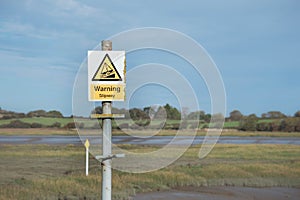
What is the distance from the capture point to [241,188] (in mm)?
15344

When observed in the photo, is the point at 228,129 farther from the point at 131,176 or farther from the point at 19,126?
the point at 131,176

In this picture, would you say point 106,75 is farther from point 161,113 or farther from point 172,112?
point 172,112

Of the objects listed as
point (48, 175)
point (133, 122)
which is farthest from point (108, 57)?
point (48, 175)

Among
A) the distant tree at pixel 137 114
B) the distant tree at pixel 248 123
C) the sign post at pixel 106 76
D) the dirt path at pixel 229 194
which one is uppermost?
the distant tree at pixel 248 123

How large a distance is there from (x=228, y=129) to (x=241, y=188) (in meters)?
77.0

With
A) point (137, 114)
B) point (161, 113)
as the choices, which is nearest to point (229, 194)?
point (161, 113)

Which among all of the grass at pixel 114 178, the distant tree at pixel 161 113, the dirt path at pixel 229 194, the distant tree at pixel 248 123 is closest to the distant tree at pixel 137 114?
the distant tree at pixel 161 113

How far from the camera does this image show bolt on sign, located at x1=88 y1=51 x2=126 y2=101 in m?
6.27

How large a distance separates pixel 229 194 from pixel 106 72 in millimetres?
8994

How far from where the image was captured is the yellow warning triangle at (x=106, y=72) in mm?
6277

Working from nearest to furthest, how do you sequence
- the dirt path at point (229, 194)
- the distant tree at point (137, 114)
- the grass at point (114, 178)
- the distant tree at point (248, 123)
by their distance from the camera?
1. the distant tree at point (137, 114)
2. the grass at point (114, 178)
3. the dirt path at point (229, 194)
4. the distant tree at point (248, 123)

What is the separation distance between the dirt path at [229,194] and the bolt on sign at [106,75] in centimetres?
732

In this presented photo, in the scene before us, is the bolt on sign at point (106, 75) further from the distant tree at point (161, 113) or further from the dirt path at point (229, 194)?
the dirt path at point (229, 194)

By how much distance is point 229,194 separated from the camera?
1405cm
